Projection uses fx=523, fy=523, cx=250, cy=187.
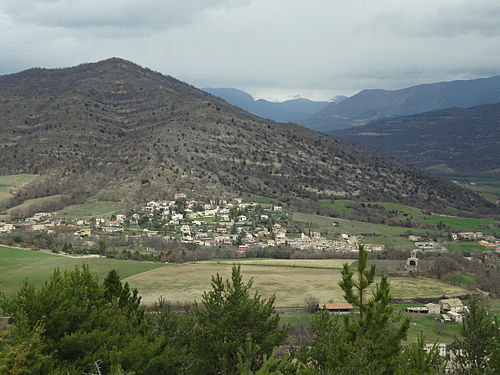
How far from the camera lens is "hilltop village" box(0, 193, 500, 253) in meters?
75.3

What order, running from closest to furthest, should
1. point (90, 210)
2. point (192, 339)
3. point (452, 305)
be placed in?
point (192, 339), point (452, 305), point (90, 210)

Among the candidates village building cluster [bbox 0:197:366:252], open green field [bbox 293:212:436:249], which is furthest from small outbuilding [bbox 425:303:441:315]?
open green field [bbox 293:212:436:249]

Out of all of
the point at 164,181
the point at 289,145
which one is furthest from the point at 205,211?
the point at 289,145

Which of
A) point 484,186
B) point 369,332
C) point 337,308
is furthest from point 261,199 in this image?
point 484,186

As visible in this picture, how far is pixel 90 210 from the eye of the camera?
92750 mm

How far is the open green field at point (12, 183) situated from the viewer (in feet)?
340

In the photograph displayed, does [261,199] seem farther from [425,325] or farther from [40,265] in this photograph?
[425,325]

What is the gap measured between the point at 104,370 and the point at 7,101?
537 ft

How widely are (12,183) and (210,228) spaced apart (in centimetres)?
5106

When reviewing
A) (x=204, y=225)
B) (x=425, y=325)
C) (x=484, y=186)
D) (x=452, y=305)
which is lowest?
(x=425, y=325)

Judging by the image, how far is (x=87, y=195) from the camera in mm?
102188

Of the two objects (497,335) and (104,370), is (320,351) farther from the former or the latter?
(104,370)

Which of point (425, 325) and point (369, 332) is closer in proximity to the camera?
point (369, 332)

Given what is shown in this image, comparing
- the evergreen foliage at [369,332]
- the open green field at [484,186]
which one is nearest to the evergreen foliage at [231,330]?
the evergreen foliage at [369,332]
